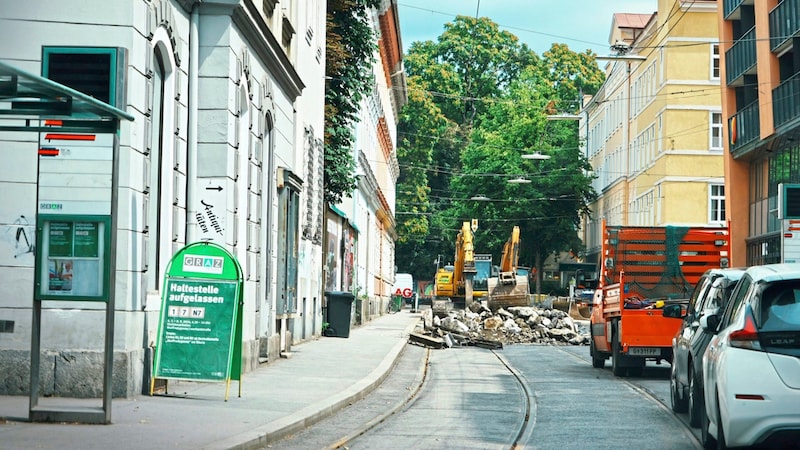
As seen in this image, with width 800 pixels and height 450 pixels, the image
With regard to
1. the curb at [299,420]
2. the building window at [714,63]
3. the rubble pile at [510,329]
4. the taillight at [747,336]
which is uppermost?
the building window at [714,63]

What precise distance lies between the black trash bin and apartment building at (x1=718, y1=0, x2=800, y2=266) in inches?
517

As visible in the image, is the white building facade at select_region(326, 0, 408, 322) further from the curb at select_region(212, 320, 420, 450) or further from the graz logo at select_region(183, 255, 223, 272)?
the graz logo at select_region(183, 255, 223, 272)

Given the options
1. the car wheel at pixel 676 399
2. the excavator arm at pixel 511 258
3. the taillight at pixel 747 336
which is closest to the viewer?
the taillight at pixel 747 336

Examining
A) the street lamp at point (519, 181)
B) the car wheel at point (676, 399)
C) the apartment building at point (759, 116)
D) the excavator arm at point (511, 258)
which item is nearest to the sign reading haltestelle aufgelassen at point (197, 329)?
the car wheel at point (676, 399)

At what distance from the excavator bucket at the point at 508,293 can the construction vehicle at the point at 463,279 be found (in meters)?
1.27

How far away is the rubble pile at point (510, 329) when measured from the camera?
39000 mm

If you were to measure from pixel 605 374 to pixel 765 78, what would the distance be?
2009 cm

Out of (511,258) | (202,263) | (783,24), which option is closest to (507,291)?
(511,258)

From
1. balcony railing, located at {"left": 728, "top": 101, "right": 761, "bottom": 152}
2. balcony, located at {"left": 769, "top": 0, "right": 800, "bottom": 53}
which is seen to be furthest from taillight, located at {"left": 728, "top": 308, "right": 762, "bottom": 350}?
balcony railing, located at {"left": 728, "top": 101, "right": 761, "bottom": 152}

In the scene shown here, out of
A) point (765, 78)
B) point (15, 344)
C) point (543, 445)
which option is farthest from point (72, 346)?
point (765, 78)

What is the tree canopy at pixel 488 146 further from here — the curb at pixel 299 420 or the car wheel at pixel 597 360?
the curb at pixel 299 420

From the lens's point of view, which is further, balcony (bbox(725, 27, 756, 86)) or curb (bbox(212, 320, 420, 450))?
balcony (bbox(725, 27, 756, 86))

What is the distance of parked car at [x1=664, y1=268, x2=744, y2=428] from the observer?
12.9 meters

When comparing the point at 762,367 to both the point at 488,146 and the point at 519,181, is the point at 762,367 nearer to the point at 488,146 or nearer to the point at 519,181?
the point at 519,181
